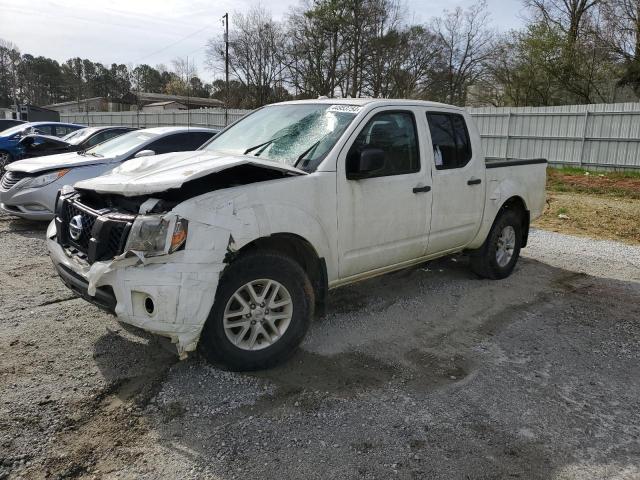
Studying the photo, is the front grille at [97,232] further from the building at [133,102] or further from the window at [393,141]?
the building at [133,102]

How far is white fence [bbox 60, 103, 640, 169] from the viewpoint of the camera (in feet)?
54.3

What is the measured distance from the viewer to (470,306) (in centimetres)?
520

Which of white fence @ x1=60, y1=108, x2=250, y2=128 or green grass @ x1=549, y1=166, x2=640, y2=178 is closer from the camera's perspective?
green grass @ x1=549, y1=166, x2=640, y2=178

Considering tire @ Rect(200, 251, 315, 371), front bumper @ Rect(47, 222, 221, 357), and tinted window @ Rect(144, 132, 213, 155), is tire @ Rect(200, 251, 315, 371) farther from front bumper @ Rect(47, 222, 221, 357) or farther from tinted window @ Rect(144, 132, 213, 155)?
tinted window @ Rect(144, 132, 213, 155)

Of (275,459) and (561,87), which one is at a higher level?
(561,87)

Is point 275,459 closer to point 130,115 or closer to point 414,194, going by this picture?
point 414,194

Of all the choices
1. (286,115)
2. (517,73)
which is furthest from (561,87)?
(286,115)

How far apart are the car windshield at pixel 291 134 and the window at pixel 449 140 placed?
3.38 feet

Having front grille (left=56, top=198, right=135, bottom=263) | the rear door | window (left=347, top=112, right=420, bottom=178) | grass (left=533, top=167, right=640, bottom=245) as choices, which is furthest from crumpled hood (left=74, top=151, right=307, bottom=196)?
grass (left=533, top=167, right=640, bottom=245)

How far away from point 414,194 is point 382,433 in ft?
7.31

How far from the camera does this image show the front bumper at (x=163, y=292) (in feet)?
9.96

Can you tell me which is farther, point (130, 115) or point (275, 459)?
point (130, 115)

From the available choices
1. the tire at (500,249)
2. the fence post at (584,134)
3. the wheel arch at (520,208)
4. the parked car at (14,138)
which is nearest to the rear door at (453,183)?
the tire at (500,249)

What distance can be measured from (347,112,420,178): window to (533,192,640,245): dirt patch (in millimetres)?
4625
